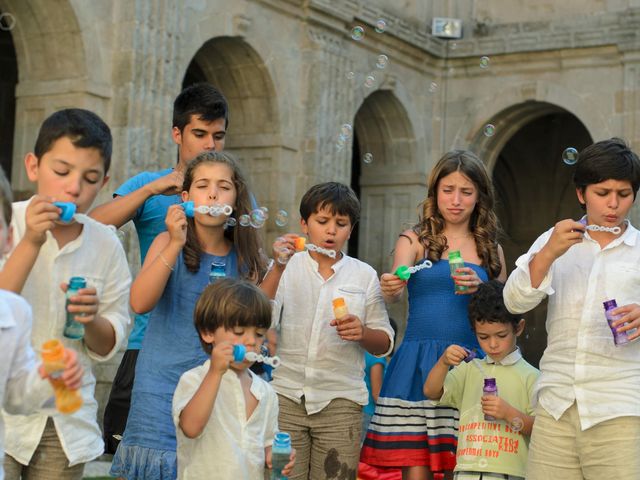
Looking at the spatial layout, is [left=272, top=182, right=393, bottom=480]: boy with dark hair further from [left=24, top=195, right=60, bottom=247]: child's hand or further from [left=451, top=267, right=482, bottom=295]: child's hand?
[left=24, top=195, right=60, bottom=247]: child's hand

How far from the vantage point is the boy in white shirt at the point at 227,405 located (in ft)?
10.8

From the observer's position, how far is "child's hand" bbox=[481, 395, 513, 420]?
412 centimetres

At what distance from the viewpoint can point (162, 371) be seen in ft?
12.1

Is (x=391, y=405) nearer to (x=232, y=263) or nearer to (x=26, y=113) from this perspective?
(x=232, y=263)

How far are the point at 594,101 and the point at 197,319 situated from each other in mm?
12352

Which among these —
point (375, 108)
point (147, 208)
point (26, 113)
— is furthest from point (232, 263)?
point (375, 108)

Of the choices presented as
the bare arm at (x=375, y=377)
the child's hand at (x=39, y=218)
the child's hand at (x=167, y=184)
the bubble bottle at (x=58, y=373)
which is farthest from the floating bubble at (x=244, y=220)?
the bare arm at (x=375, y=377)

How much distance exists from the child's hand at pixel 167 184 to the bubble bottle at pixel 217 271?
334 millimetres

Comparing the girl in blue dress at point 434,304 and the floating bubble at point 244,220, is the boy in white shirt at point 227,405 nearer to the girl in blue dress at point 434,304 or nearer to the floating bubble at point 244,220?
the floating bubble at point 244,220

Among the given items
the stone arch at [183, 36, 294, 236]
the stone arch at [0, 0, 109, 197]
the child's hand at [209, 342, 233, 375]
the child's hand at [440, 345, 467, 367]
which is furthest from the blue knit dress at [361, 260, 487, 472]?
the stone arch at [183, 36, 294, 236]

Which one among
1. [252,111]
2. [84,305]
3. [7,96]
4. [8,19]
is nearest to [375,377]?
[84,305]

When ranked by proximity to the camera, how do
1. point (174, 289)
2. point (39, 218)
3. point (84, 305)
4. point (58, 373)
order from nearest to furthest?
point (58, 373) < point (39, 218) < point (84, 305) < point (174, 289)

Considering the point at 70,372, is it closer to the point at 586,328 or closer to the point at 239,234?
the point at 239,234

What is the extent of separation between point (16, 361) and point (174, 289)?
1.23 metres
